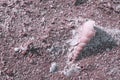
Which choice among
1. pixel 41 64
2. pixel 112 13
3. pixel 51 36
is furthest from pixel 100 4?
pixel 41 64

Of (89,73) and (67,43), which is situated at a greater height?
(67,43)

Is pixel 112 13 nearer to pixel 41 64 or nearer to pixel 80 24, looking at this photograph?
pixel 80 24

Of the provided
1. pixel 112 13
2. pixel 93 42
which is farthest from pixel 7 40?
pixel 112 13

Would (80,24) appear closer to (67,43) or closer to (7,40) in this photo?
(67,43)

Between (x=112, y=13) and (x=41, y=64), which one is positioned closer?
(x=41, y=64)

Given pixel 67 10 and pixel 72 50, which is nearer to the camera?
pixel 72 50

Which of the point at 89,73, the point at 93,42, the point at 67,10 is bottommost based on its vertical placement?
the point at 89,73
